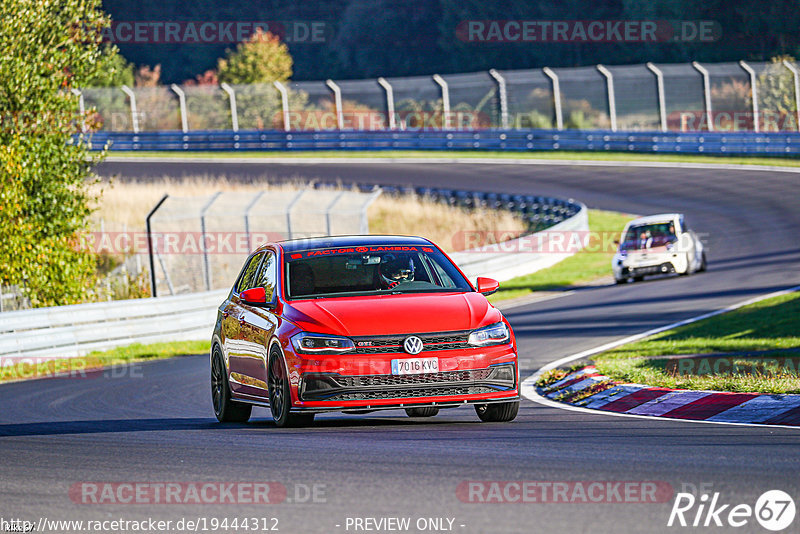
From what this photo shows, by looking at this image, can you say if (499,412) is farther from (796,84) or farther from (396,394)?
(796,84)

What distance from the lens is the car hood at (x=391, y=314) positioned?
30.8ft

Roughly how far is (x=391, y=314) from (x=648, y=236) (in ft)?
61.7

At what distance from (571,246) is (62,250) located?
13.9 metres

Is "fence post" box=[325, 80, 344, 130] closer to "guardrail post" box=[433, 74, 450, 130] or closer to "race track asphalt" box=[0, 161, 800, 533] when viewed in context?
"guardrail post" box=[433, 74, 450, 130]

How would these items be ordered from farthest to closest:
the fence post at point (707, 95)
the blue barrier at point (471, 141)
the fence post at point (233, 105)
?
the fence post at point (233, 105) → the fence post at point (707, 95) → the blue barrier at point (471, 141)

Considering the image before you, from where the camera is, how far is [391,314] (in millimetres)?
9523

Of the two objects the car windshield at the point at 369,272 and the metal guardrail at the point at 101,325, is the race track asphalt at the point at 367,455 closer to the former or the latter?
the car windshield at the point at 369,272

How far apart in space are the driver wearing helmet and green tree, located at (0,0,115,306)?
15857mm

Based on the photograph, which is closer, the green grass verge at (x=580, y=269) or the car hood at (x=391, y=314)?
the car hood at (x=391, y=314)

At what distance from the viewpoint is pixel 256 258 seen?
11.6m

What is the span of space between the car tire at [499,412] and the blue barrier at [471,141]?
39.0 m

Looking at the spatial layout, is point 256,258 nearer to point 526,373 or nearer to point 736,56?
point 526,373

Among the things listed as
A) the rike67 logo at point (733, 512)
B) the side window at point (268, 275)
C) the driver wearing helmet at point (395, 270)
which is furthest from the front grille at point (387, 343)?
the rike67 logo at point (733, 512)
